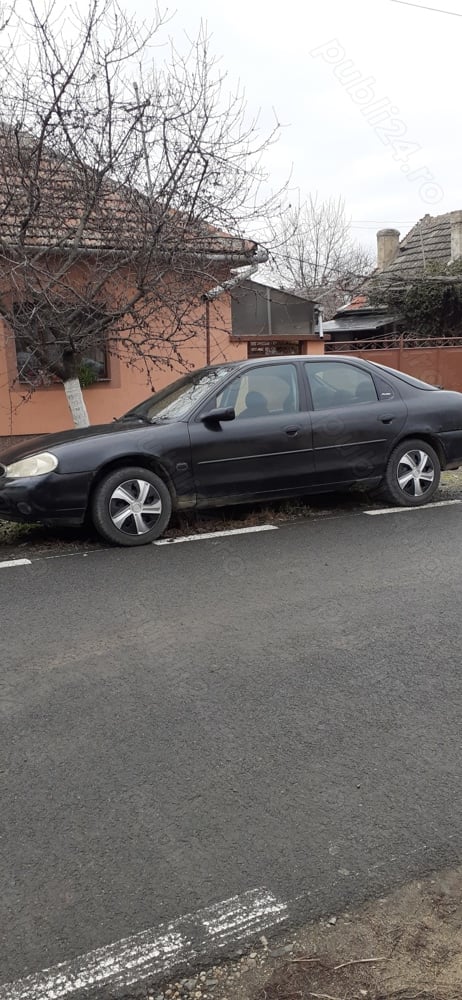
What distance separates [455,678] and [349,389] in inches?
162

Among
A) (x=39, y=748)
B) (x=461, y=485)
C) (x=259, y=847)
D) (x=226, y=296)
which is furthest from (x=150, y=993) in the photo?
(x=226, y=296)

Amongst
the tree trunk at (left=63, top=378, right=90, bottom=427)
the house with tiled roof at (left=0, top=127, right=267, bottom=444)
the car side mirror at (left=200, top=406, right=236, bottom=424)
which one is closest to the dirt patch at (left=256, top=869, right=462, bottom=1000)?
the car side mirror at (left=200, top=406, right=236, bottom=424)

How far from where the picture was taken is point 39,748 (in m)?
3.18

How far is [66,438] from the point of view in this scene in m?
6.64

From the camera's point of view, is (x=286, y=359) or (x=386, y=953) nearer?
(x=386, y=953)

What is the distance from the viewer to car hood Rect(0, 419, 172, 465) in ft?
21.2

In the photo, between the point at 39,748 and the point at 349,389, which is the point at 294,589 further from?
the point at 349,389

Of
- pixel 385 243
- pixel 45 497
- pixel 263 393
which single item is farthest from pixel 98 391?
pixel 385 243

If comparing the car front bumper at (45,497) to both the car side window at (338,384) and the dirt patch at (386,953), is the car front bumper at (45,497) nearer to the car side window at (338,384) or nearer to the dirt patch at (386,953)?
the car side window at (338,384)

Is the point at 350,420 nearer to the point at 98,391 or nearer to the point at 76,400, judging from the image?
the point at 76,400

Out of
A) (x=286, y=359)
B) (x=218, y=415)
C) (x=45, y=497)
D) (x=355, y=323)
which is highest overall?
(x=355, y=323)

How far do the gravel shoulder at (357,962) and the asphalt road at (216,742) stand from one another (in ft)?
0.34

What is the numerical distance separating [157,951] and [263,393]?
540 cm

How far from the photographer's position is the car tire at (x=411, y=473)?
24.4 ft
